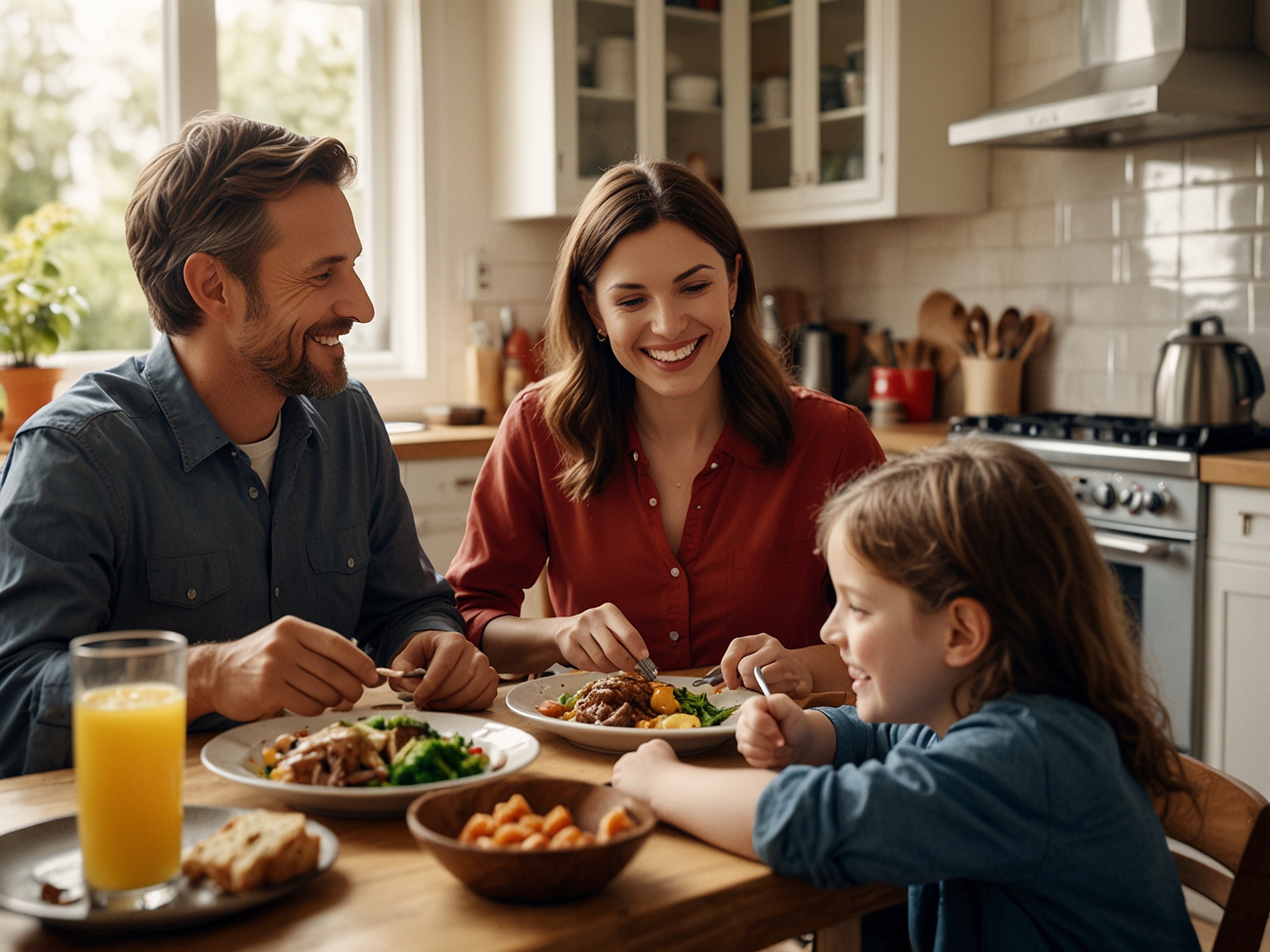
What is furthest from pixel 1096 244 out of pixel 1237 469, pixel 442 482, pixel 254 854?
pixel 254 854

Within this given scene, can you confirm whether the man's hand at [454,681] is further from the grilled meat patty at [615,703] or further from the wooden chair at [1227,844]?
the wooden chair at [1227,844]

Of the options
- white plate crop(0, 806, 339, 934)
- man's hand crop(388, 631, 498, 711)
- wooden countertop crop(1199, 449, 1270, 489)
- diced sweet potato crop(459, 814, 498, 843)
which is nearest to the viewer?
white plate crop(0, 806, 339, 934)

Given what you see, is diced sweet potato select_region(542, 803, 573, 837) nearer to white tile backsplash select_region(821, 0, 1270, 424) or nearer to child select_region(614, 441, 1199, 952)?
child select_region(614, 441, 1199, 952)

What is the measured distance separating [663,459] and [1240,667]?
5.23 ft

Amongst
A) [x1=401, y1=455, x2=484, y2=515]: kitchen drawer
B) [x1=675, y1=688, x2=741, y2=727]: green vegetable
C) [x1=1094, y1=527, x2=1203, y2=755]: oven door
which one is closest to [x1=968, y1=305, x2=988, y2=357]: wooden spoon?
[x1=1094, y1=527, x2=1203, y2=755]: oven door

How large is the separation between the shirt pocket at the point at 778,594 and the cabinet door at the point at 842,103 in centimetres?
222

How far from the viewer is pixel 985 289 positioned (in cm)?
402

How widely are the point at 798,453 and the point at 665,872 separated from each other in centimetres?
109

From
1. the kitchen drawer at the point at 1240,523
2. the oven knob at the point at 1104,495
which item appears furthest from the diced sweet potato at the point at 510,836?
the oven knob at the point at 1104,495

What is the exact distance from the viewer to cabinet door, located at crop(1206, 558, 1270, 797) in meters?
2.76

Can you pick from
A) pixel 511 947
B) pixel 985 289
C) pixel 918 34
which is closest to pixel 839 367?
pixel 985 289

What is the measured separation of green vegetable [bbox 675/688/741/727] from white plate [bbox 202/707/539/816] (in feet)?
0.65

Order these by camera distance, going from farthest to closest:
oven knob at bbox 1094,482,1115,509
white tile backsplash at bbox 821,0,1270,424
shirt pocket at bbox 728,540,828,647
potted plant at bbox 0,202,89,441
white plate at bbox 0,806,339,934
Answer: white tile backsplash at bbox 821,0,1270,424, potted plant at bbox 0,202,89,441, oven knob at bbox 1094,482,1115,509, shirt pocket at bbox 728,540,828,647, white plate at bbox 0,806,339,934

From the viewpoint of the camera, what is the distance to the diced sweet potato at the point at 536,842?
3.01 feet
